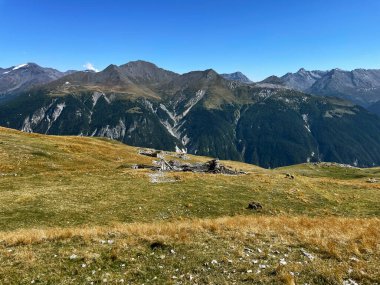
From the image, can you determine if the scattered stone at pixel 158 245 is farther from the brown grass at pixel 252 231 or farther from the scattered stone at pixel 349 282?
the scattered stone at pixel 349 282

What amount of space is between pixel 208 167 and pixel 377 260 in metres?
49.8

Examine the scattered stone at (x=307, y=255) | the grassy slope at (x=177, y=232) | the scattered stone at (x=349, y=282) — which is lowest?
the grassy slope at (x=177, y=232)

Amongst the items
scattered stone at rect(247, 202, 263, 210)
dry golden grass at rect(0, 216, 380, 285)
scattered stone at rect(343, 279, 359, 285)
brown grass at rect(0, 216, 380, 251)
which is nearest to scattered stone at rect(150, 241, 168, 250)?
dry golden grass at rect(0, 216, 380, 285)

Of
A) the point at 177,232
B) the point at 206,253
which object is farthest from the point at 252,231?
the point at 206,253

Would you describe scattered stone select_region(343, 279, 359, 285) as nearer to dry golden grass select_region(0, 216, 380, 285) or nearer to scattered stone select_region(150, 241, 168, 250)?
dry golden grass select_region(0, 216, 380, 285)

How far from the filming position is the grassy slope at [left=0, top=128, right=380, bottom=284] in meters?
15.8

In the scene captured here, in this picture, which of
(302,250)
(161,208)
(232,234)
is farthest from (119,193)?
(302,250)

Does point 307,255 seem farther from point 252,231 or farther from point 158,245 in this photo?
point 158,245

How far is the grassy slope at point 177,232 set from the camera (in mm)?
15758

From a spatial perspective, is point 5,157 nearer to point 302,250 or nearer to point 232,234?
point 232,234

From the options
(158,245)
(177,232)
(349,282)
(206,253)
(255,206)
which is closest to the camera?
(349,282)

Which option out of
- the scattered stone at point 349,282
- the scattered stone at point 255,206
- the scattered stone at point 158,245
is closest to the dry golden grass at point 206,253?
the scattered stone at point 158,245

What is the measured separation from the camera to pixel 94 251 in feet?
59.5

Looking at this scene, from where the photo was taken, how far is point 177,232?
21406 mm
